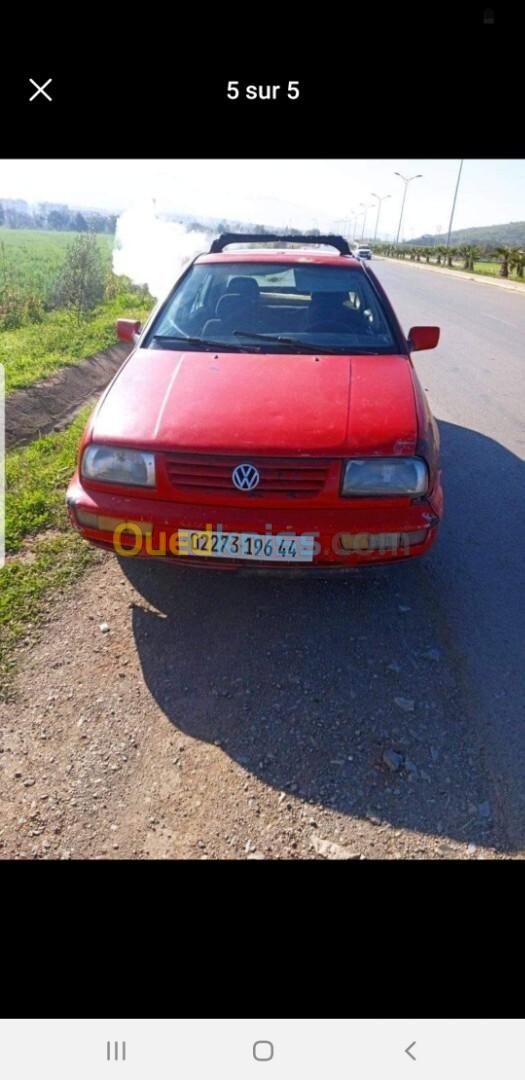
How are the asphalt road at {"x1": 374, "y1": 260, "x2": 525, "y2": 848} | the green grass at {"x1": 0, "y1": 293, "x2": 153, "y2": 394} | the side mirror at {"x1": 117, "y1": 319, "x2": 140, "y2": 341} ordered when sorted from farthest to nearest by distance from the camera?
the green grass at {"x1": 0, "y1": 293, "x2": 153, "y2": 394} → the side mirror at {"x1": 117, "y1": 319, "x2": 140, "y2": 341} → the asphalt road at {"x1": 374, "y1": 260, "x2": 525, "y2": 848}

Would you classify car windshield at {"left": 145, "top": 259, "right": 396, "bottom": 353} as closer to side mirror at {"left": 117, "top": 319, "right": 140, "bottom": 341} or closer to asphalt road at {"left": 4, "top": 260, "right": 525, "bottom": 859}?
side mirror at {"left": 117, "top": 319, "right": 140, "bottom": 341}

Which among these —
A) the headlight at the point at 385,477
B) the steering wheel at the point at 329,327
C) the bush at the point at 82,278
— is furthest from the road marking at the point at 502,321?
the headlight at the point at 385,477

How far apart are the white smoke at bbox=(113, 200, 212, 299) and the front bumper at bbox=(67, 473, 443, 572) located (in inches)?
415

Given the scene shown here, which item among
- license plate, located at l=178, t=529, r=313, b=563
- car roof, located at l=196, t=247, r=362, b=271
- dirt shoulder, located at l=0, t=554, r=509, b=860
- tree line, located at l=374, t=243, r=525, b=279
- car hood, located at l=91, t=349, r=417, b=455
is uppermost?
tree line, located at l=374, t=243, r=525, b=279

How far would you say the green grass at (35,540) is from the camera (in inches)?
116

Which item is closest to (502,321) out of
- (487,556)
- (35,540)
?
(487,556)

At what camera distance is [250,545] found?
8.42 ft

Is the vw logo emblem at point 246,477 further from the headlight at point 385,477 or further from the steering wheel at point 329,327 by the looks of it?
the steering wheel at point 329,327

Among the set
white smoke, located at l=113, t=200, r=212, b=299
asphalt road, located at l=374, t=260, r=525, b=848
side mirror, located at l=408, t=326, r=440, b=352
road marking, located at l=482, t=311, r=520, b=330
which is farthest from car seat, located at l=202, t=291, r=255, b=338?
road marking, located at l=482, t=311, r=520, b=330

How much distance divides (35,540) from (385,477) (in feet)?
6.58

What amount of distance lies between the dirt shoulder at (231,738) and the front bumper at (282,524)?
1.27 feet

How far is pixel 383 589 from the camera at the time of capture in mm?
3209

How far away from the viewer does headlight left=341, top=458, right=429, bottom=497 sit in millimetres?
2592

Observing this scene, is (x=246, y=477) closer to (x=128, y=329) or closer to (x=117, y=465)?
(x=117, y=465)
